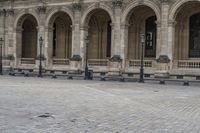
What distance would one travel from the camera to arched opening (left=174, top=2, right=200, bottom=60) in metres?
34.0

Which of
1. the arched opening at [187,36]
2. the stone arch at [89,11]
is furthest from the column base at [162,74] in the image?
the stone arch at [89,11]

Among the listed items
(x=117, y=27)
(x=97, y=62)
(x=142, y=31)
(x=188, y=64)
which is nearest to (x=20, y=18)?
(x=97, y=62)

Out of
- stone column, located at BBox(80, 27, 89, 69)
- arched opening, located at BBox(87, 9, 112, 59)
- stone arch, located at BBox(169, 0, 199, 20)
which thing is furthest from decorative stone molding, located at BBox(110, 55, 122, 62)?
stone arch, located at BBox(169, 0, 199, 20)

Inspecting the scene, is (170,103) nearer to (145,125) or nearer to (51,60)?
(145,125)

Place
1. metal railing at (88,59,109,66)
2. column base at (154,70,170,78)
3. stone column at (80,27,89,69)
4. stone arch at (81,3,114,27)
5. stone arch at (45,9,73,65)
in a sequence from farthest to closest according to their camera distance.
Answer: stone arch at (45,9,73,65)
metal railing at (88,59,109,66)
stone column at (80,27,89,69)
stone arch at (81,3,114,27)
column base at (154,70,170,78)

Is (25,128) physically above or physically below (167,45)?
below

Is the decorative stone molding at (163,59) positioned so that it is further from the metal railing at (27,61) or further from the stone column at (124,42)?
the metal railing at (27,61)

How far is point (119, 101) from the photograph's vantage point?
1523 centimetres

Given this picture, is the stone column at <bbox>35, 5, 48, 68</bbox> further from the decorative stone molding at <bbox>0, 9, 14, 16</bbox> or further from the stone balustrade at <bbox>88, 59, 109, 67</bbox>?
the stone balustrade at <bbox>88, 59, 109, 67</bbox>

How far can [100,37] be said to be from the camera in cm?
3938

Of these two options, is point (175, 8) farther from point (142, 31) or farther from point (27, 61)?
point (27, 61)

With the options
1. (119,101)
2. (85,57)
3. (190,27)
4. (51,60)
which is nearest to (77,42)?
(85,57)

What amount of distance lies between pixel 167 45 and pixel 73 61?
9.02 m

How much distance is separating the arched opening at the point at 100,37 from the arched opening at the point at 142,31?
2.87 metres
